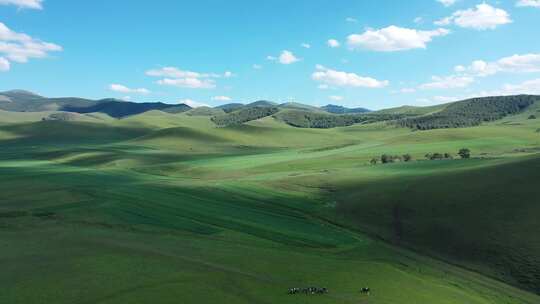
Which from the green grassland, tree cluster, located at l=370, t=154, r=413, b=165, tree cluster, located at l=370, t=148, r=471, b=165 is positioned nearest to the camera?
the green grassland

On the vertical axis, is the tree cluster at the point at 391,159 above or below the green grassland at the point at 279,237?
above

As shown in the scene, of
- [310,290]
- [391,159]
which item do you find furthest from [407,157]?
[310,290]

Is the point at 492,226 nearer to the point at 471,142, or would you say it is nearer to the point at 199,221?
the point at 199,221

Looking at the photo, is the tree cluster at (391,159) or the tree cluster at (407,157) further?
the tree cluster at (407,157)

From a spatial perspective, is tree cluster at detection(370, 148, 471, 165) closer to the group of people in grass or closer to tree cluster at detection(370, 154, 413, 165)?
tree cluster at detection(370, 154, 413, 165)

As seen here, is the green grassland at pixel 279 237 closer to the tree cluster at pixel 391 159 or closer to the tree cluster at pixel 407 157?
the tree cluster at pixel 391 159

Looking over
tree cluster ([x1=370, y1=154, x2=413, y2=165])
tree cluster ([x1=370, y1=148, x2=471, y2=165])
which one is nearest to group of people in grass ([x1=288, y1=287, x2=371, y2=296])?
tree cluster ([x1=370, y1=154, x2=413, y2=165])

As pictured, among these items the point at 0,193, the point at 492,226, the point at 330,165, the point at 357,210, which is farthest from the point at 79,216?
the point at 330,165

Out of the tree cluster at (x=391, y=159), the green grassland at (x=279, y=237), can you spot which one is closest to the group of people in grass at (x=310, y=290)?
the green grassland at (x=279, y=237)
